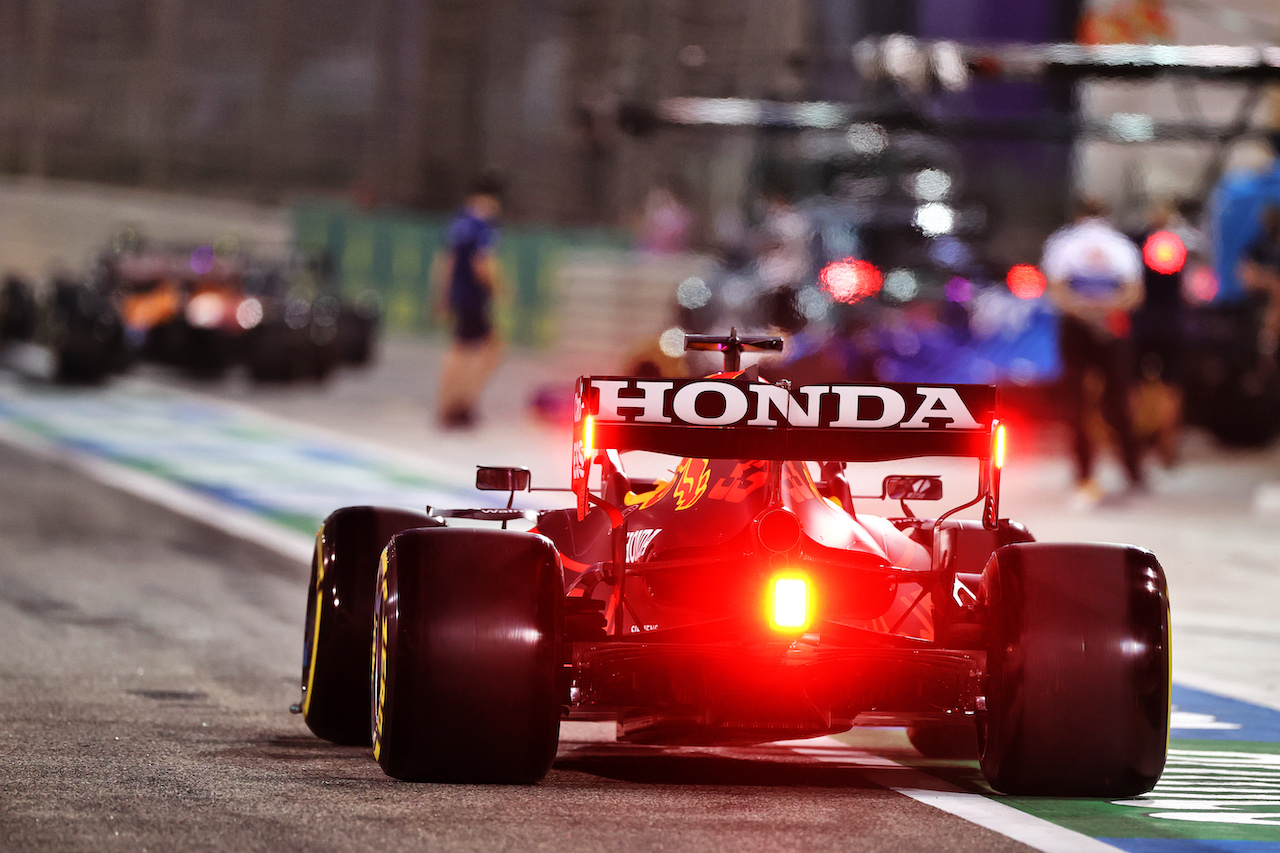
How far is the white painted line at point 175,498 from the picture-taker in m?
13.0

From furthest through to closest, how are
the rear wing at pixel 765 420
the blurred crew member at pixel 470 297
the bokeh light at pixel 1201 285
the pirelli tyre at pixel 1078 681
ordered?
the bokeh light at pixel 1201 285 → the blurred crew member at pixel 470 297 → the rear wing at pixel 765 420 → the pirelli tyre at pixel 1078 681

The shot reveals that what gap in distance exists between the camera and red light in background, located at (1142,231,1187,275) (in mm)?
17844

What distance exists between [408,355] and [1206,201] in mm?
10183

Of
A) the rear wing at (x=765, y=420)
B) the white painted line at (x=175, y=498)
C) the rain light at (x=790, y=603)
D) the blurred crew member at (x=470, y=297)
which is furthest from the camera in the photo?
the blurred crew member at (x=470, y=297)

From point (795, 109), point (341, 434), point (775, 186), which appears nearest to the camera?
point (341, 434)

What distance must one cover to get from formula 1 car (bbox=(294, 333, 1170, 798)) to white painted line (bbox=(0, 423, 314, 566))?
5.75m

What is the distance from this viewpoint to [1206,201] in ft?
77.9

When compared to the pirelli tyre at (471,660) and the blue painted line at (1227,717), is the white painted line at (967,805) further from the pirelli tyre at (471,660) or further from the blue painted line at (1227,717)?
the blue painted line at (1227,717)

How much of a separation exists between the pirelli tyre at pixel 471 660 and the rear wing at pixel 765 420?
0.50 m

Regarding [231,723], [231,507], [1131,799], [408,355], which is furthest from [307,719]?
[408,355]

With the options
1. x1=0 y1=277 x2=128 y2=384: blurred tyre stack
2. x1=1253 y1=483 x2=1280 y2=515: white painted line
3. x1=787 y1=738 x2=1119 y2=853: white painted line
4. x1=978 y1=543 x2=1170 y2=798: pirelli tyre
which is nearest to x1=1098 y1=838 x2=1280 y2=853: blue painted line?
x1=787 y1=738 x2=1119 y2=853: white painted line

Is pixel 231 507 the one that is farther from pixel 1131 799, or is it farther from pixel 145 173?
pixel 145 173

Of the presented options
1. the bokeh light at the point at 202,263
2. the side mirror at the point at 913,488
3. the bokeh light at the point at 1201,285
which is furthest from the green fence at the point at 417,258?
the side mirror at the point at 913,488

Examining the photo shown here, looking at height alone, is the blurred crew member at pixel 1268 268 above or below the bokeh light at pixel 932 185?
below
